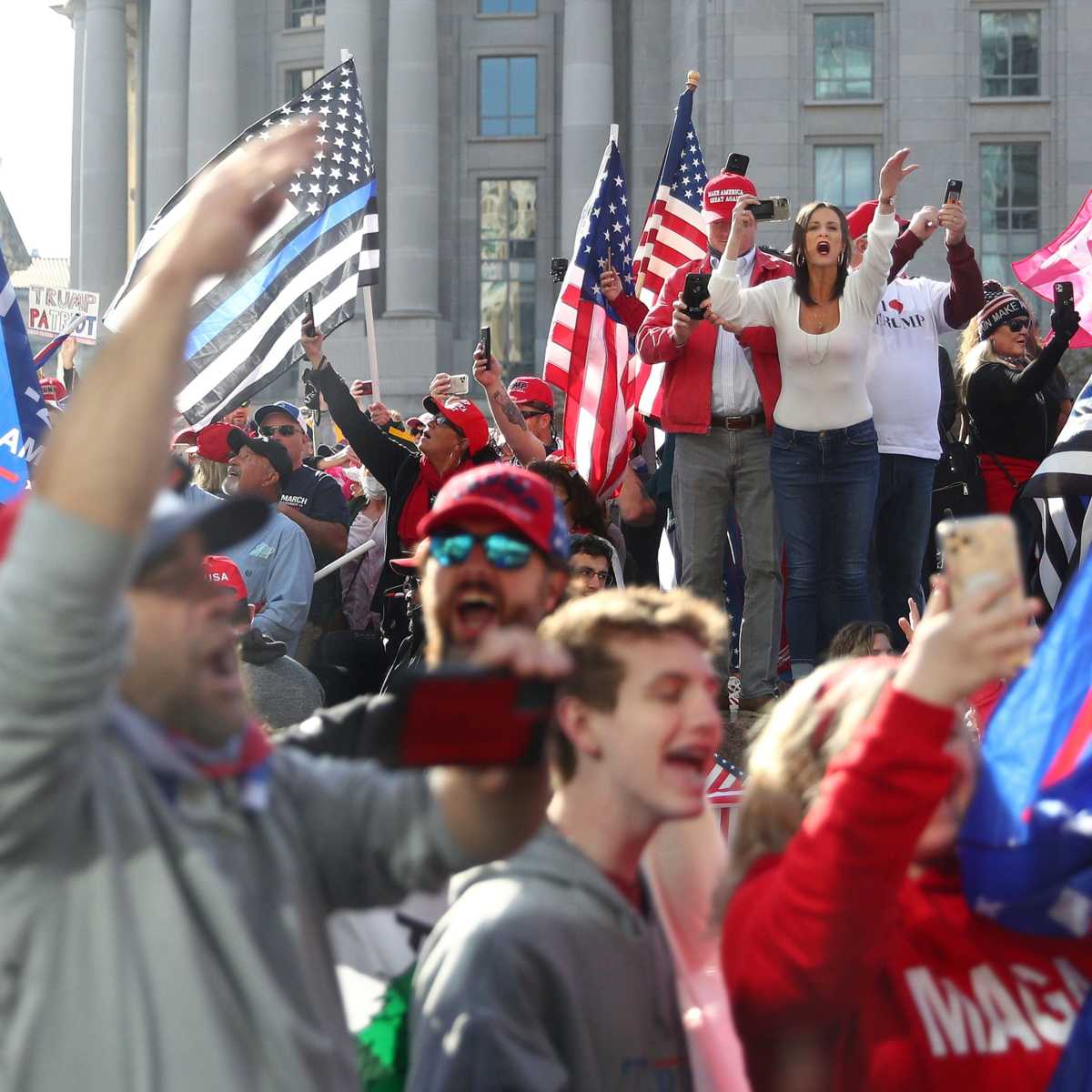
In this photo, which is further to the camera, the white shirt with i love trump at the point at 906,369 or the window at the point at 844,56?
the window at the point at 844,56

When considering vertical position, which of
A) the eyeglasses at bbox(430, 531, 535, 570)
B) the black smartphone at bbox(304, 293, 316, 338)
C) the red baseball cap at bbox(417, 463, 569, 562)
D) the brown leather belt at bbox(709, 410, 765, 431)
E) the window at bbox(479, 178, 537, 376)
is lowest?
the eyeglasses at bbox(430, 531, 535, 570)

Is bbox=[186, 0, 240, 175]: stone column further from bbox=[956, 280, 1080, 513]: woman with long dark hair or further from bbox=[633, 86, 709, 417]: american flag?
bbox=[956, 280, 1080, 513]: woman with long dark hair

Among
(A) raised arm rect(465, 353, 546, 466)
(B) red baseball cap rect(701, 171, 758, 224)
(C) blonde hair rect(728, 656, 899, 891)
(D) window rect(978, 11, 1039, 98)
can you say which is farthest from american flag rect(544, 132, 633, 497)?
(D) window rect(978, 11, 1039, 98)

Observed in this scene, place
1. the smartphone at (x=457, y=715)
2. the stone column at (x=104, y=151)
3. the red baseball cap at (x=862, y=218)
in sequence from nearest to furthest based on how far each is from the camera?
the smartphone at (x=457, y=715) < the red baseball cap at (x=862, y=218) < the stone column at (x=104, y=151)

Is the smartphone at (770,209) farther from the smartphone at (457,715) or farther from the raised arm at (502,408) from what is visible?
the smartphone at (457,715)

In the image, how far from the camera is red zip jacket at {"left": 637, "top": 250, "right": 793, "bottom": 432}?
24.3 feet

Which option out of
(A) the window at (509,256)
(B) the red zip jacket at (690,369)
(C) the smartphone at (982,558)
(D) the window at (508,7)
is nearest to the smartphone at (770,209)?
(B) the red zip jacket at (690,369)

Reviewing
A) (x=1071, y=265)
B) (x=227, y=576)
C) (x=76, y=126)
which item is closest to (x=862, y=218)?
(x=1071, y=265)

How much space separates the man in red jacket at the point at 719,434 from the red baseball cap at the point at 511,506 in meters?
4.15

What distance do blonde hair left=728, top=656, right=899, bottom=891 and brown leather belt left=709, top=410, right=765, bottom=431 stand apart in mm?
5008

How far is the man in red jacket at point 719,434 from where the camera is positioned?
7.44 metres

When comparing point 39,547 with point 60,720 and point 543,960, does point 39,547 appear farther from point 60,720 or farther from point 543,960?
point 543,960

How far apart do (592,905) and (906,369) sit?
219 inches

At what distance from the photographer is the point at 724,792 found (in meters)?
5.05
